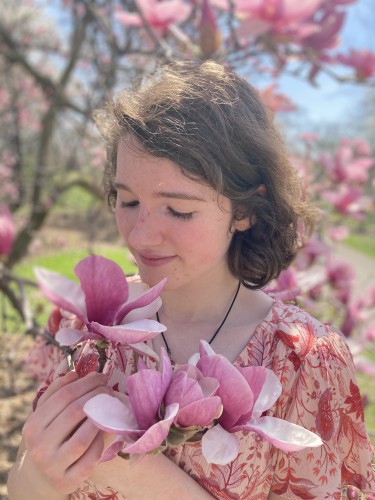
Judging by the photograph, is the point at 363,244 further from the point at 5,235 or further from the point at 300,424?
the point at 300,424

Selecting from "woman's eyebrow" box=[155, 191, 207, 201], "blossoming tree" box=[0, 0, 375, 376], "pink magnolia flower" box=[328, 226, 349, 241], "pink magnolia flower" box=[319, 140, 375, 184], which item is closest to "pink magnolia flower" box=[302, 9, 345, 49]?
"blossoming tree" box=[0, 0, 375, 376]

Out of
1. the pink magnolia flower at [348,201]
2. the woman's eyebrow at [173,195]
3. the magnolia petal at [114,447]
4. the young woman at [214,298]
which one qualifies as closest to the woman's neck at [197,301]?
the young woman at [214,298]

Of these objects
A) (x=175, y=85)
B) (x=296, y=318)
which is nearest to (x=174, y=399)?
(x=296, y=318)

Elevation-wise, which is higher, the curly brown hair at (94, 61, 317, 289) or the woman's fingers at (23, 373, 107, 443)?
the curly brown hair at (94, 61, 317, 289)

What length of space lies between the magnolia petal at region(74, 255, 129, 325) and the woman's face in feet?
0.45

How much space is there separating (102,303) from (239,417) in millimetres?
224

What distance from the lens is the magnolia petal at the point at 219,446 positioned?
629mm

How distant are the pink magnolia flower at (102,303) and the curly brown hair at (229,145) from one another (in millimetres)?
246

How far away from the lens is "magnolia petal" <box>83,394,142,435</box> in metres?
0.62

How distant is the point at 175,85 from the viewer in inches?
38.6

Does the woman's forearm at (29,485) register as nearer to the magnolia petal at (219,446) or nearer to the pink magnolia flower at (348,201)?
the magnolia petal at (219,446)

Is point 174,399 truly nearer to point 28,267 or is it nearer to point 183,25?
point 183,25

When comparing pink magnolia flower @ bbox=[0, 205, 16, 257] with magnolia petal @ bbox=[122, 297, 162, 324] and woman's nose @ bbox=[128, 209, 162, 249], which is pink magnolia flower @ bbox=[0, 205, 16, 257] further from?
magnolia petal @ bbox=[122, 297, 162, 324]

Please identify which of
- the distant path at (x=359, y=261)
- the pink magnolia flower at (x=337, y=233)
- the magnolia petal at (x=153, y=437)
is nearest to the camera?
the magnolia petal at (x=153, y=437)
